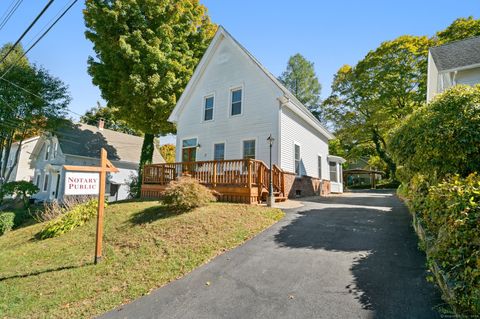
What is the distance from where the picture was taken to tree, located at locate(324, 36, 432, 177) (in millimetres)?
21875

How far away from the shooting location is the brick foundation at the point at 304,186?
12602mm

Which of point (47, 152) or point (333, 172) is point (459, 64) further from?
point (47, 152)

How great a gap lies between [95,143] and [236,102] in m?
18.2

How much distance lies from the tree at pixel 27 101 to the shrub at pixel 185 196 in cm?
1646

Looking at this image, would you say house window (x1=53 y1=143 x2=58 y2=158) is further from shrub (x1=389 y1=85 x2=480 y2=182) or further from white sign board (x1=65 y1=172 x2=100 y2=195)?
shrub (x1=389 y1=85 x2=480 y2=182)

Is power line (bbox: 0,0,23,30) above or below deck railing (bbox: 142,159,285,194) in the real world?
above

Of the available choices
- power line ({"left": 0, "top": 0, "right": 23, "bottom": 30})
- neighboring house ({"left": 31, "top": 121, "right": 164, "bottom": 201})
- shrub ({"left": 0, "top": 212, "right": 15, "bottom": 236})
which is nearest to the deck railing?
power line ({"left": 0, "top": 0, "right": 23, "bottom": 30})

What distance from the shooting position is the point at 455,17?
2031 cm

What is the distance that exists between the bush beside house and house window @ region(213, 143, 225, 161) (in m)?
8.73

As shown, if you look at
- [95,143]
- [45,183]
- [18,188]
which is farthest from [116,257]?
[45,183]

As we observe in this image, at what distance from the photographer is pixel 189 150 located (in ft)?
49.7

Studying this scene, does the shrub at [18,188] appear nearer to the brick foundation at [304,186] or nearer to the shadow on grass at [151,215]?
the shadow on grass at [151,215]

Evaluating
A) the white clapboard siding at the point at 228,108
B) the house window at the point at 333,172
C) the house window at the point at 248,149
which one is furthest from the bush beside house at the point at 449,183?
the house window at the point at 333,172

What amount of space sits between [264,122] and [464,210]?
32.3ft
